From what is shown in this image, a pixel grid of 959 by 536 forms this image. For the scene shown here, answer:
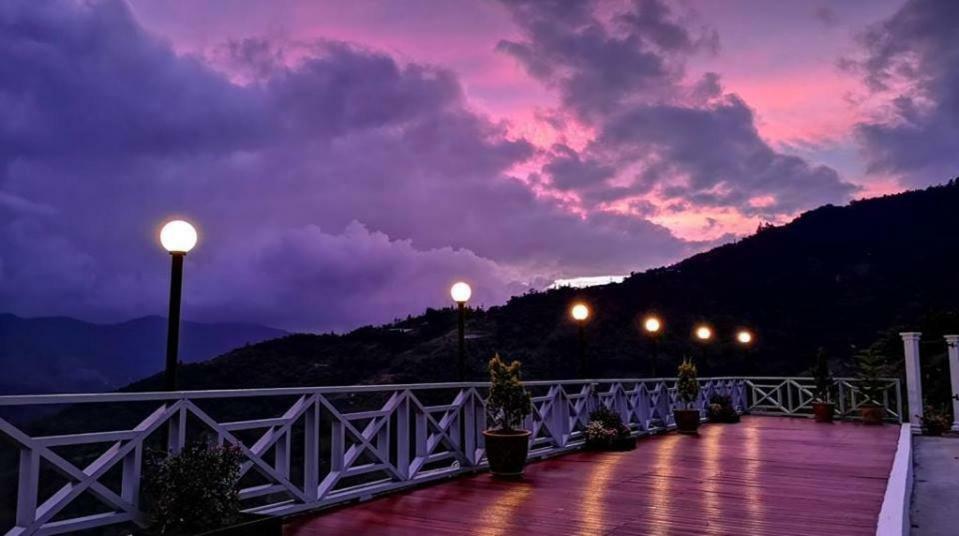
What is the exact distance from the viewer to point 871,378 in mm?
18266

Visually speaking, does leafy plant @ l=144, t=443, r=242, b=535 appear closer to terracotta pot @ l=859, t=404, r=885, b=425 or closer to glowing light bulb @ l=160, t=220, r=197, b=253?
glowing light bulb @ l=160, t=220, r=197, b=253

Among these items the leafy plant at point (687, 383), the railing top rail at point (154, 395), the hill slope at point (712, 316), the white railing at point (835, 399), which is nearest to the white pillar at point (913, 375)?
the white railing at point (835, 399)

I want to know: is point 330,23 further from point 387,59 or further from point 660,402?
point 660,402

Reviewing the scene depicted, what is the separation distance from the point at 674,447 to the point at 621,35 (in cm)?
865

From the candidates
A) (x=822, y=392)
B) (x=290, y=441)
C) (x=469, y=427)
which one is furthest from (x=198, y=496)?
(x=822, y=392)

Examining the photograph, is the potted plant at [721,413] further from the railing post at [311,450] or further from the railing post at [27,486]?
the railing post at [27,486]

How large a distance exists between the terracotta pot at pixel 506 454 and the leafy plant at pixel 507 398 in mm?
325

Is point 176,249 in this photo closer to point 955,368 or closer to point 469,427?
point 469,427

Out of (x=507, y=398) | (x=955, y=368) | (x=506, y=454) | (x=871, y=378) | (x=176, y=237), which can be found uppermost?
(x=176, y=237)

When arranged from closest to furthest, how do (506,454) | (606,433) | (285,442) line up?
(285,442)
(506,454)
(606,433)

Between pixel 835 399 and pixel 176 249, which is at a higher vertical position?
pixel 176 249

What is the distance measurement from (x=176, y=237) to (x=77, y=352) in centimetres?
12410

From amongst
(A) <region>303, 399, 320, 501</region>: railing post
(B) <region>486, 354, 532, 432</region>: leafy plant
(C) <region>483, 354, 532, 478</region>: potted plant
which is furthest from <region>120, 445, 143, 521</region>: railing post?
(B) <region>486, 354, 532, 432</region>: leafy plant

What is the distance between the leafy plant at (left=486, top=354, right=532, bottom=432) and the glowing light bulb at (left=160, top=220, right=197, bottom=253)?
427 centimetres
